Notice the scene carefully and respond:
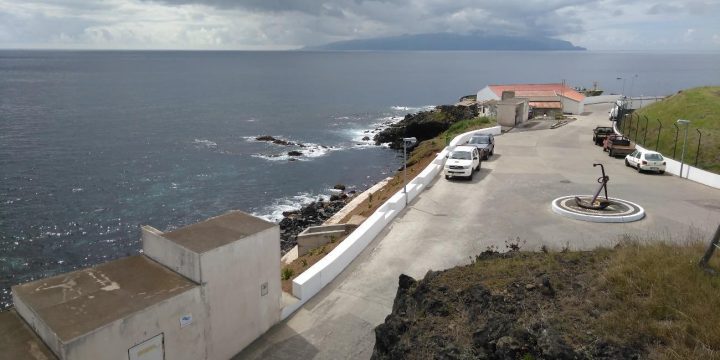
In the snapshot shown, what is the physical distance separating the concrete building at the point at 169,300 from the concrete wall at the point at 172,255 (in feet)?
0.08

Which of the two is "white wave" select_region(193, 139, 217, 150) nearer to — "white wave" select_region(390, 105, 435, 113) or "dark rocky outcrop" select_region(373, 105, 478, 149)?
"dark rocky outcrop" select_region(373, 105, 478, 149)

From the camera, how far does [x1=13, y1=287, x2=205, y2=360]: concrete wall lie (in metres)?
8.39

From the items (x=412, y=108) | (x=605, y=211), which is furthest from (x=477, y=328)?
(x=412, y=108)

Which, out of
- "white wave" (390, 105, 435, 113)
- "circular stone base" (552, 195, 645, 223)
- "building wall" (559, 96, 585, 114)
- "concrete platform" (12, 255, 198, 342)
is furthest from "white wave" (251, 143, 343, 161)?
"concrete platform" (12, 255, 198, 342)

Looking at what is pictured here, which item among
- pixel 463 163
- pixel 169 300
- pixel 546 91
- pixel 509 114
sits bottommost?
pixel 169 300

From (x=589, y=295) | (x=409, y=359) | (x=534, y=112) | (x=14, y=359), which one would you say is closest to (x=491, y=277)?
(x=589, y=295)

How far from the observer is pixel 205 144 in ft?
202

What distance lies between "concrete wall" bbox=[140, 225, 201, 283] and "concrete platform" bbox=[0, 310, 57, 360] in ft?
9.15

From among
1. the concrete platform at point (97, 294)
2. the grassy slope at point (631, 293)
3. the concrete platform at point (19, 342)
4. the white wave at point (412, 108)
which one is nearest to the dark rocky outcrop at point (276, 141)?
the white wave at point (412, 108)

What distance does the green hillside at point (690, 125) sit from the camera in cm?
2992

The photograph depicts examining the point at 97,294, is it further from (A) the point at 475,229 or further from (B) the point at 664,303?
(A) the point at 475,229

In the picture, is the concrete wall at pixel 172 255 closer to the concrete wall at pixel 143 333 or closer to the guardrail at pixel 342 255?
the concrete wall at pixel 143 333

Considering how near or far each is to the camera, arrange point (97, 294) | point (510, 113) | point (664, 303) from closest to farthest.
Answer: point (664, 303) → point (97, 294) → point (510, 113)

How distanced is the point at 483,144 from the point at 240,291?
73.5 feet
